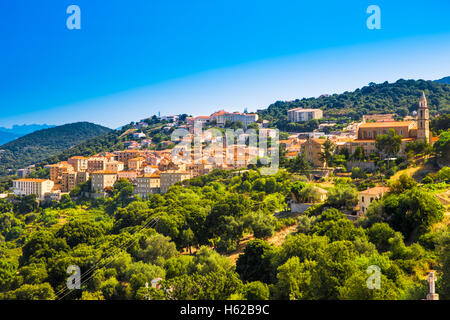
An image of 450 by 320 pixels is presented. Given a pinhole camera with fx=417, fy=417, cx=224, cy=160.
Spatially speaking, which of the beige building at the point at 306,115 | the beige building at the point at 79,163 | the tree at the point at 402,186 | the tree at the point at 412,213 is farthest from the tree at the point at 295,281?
the beige building at the point at 306,115

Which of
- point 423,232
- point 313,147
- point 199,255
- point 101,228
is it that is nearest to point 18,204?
point 101,228

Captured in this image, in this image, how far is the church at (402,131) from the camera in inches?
1278

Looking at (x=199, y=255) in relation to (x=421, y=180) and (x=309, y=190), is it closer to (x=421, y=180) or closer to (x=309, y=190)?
(x=309, y=190)

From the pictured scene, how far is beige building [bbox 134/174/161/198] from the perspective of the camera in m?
50.3

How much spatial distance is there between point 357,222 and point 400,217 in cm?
205

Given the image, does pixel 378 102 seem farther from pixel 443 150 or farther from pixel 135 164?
pixel 443 150

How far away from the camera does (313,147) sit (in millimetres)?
36906

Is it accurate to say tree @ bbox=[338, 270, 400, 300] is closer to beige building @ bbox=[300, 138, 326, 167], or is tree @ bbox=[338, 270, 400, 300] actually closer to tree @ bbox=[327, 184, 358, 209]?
tree @ bbox=[327, 184, 358, 209]

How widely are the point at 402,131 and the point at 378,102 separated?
62.3 metres

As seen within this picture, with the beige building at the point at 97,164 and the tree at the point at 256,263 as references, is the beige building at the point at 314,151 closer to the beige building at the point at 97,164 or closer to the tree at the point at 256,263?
the tree at the point at 256,263

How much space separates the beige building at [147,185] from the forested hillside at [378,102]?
129 feet

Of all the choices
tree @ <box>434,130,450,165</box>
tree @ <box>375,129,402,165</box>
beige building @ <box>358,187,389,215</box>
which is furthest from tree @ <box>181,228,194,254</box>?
tree @ <box>434,130,450,165</box>

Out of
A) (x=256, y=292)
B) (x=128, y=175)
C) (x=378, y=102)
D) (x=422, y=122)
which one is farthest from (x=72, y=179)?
(x=378, y=102)

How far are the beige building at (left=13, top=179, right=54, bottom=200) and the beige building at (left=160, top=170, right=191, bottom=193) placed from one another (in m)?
17.6
